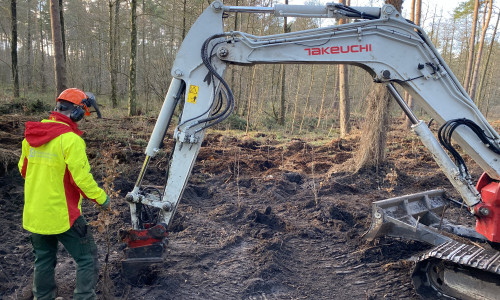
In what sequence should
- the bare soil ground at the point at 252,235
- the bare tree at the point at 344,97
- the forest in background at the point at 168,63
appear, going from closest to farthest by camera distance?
1. the bare soil ground at the point at 252,235
2. the bare tree at the point at 344,97
3. the forest in background at the point at 168,63

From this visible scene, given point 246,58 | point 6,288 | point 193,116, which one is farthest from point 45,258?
point 246,58

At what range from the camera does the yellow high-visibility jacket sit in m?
3.13

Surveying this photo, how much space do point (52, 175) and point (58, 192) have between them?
0.15m

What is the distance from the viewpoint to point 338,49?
4.00 meters

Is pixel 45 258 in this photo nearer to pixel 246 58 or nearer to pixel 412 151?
pixel 246 58

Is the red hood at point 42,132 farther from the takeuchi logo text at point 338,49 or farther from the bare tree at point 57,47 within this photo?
the bare tree at point 57,47

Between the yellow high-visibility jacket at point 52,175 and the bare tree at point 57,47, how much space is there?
9015mm

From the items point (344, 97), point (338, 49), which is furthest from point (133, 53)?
point (338, 49)

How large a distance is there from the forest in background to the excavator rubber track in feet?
37.9

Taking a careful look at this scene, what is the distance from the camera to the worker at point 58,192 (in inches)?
124

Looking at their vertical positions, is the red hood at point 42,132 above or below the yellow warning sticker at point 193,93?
below

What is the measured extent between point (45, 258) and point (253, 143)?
31.2 ft

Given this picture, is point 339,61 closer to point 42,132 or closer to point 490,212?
point 490,212

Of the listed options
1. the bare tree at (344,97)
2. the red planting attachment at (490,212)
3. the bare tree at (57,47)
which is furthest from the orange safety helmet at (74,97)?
the bare tree at (344,97)
